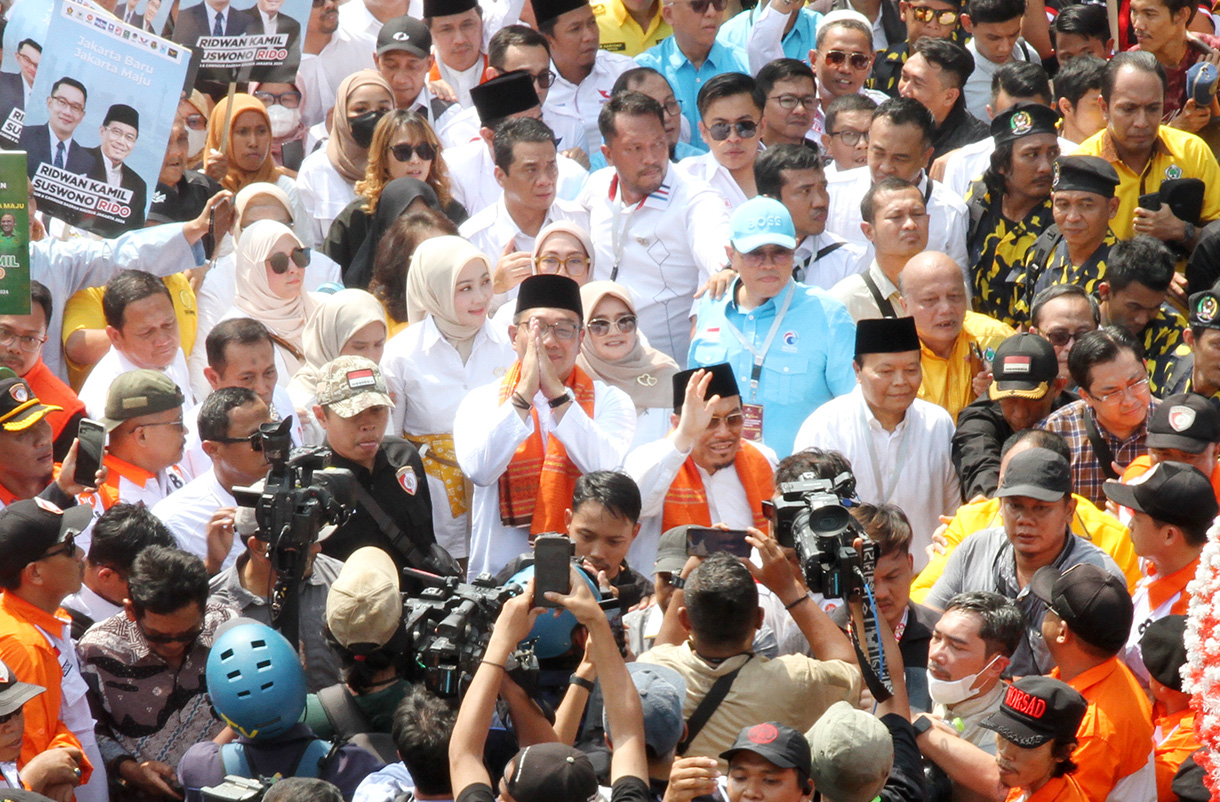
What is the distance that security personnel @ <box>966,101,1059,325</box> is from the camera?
25.0 feet

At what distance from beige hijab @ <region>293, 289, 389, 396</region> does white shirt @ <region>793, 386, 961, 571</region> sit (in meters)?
1.95

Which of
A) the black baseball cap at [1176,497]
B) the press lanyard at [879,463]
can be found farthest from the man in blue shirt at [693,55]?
the black baseball cap at [1176,497]

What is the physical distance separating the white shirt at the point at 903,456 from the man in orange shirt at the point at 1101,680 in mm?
1723

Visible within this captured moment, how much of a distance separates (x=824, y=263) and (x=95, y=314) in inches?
138

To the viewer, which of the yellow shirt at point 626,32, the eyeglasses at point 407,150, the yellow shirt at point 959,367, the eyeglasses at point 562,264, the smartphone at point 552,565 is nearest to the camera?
the smartphone at point 552,565

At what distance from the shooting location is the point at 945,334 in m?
6.91

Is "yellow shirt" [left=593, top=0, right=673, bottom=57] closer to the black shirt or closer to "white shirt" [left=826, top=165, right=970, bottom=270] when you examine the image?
"white shirt" [left=826, top=165, right=970, bottom=270]

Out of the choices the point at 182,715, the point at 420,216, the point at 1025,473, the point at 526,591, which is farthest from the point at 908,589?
the point at 420,216

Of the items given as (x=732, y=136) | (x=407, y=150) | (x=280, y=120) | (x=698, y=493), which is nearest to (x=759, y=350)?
(x=698, y=493)

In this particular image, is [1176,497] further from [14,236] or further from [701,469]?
[14,236]

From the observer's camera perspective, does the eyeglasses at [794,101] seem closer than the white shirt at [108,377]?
No

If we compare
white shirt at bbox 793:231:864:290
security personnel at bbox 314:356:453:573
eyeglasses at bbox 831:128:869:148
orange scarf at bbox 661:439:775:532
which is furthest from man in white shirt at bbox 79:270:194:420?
eyeglasses at bbox 831:128:869:148

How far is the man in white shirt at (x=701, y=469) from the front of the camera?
237 inches

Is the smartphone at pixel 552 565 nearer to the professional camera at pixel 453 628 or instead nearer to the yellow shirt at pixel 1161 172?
the professional camera at pixel 453 628
